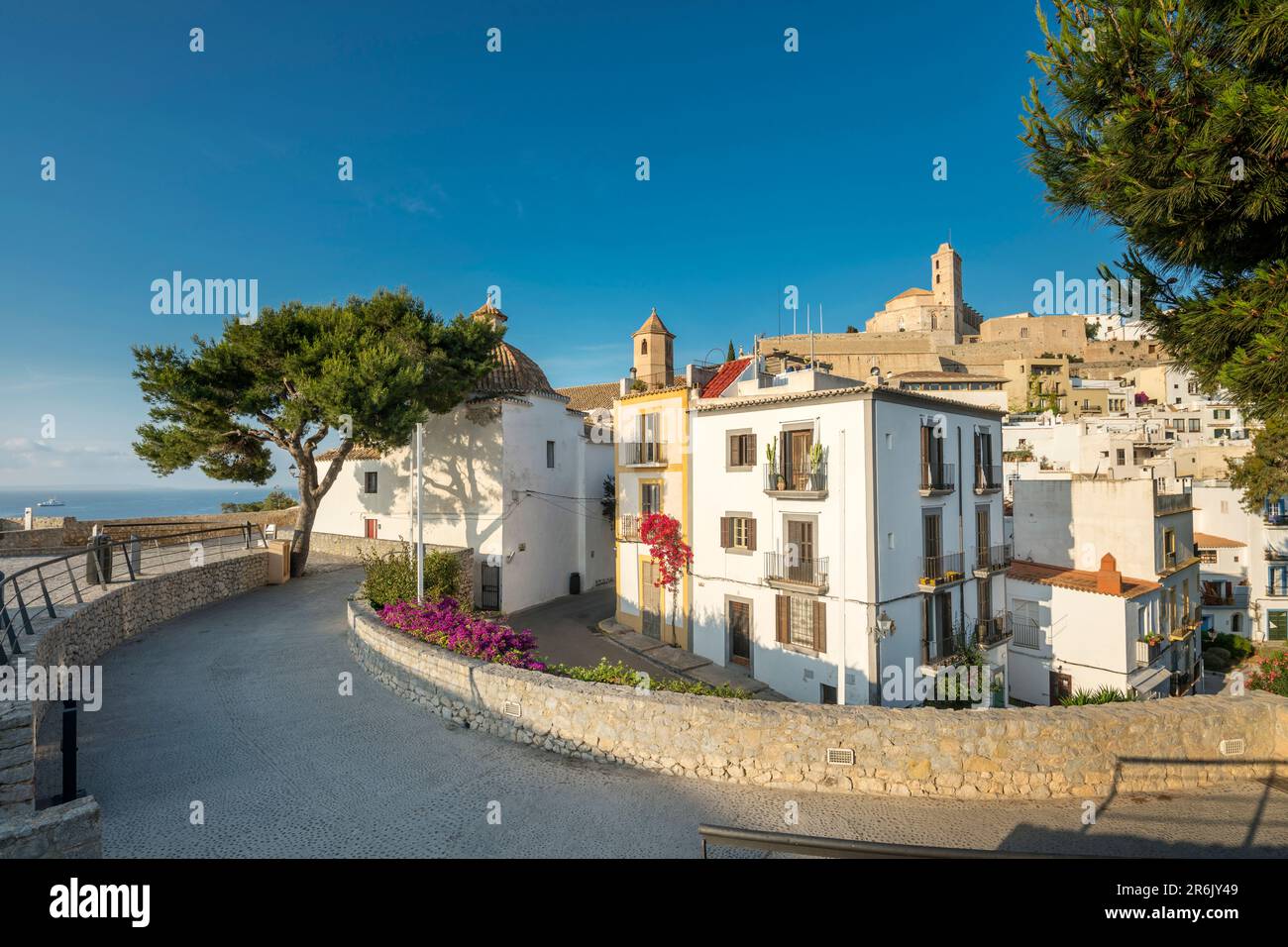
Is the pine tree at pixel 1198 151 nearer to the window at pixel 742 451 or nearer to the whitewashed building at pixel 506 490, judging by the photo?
the window at pixel 742 451

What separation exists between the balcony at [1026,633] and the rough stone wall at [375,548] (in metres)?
19.7

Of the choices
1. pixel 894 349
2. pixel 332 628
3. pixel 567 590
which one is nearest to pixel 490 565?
pixel 567 590

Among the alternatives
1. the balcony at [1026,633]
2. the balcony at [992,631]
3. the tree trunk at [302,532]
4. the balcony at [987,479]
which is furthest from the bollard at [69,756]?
the balcony at [1026,633]

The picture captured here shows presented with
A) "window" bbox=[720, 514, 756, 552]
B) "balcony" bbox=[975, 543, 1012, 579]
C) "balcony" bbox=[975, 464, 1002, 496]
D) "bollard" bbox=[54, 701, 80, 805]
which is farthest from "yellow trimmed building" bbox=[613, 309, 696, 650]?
"bollard" bbox=[54, 701, 80, 805]

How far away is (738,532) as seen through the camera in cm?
2031

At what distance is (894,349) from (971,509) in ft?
261

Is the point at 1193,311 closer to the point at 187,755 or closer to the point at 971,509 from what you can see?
the point at 971,509

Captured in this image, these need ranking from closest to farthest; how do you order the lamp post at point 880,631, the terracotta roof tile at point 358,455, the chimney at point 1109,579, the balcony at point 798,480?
the lamp post at point 880,631, the balcony at point 798,480, the chimney at point 1109,579, the terracotta roof tile at point 358,455

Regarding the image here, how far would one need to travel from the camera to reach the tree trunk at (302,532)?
911 inches

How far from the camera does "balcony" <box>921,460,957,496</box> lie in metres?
18.0

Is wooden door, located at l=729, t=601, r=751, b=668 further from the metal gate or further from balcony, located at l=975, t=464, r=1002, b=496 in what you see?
the metal gate

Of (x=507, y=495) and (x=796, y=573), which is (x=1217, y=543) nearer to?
(x=796, y=573)

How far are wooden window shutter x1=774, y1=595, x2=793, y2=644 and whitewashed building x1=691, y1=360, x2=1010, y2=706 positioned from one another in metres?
0.04

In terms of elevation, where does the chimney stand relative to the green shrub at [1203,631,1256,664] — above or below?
above
